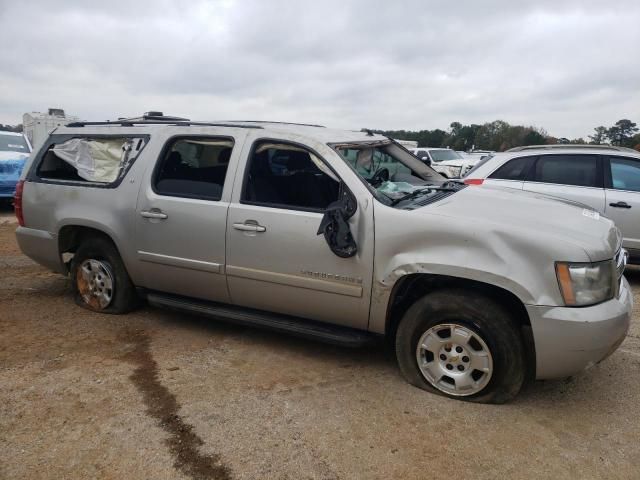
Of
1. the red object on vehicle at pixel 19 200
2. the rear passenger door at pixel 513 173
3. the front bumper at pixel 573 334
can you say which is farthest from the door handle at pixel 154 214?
the rear passenger door at pixel 513 173

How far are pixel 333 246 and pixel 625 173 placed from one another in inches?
181

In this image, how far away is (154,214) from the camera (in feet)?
14.4

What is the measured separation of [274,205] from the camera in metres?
3.93

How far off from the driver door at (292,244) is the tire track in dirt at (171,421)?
835 mm

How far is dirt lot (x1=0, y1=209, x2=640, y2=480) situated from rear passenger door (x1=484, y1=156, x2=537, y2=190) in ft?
8.95

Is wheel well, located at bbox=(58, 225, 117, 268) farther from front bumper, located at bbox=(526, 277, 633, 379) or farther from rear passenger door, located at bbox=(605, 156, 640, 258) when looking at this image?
rear passenger door, located at bbox=(605, 156, 640, 258)

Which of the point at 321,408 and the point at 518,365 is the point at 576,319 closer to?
the point at 518,365

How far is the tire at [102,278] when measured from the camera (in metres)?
4.84

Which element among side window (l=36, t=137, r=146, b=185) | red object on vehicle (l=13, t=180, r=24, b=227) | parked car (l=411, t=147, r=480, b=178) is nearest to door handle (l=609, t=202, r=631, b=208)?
side window (l=36, t=137, r=146, b=185)

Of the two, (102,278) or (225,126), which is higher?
(225,126)

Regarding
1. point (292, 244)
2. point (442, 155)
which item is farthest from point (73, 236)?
point (442, 155)

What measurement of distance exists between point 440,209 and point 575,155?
3.95m

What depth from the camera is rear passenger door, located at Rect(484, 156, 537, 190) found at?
6758mm

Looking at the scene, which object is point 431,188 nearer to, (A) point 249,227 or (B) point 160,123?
(A) point 249,227
